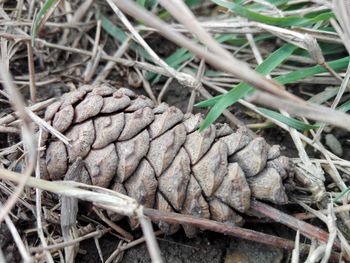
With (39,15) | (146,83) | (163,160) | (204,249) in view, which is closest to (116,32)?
(146,83)

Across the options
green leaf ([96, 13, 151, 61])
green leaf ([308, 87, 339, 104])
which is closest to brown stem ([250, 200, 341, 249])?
green leaf ([308, 87, 339, 104])

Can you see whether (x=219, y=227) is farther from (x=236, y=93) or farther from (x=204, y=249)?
(x=236, y=93)

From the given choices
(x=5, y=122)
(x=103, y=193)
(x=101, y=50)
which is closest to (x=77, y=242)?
(x=103, y=193)

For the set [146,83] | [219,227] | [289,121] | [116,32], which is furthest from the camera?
[116,32]

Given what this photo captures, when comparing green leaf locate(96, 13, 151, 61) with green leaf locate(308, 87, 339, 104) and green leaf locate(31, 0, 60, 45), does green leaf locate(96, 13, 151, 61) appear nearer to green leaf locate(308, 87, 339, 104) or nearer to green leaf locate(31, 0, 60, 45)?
green leaf locate(31, 0, 60, 45)

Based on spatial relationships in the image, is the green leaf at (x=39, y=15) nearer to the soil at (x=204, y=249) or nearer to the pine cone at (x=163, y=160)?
the pine cone at (x=163, y=160)
